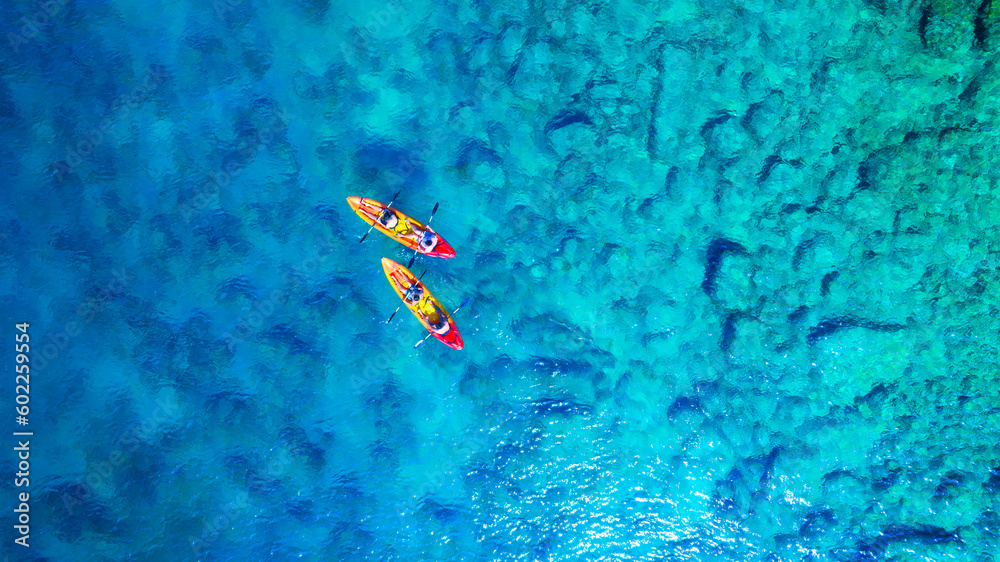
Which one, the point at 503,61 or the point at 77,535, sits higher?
the point at 503,61

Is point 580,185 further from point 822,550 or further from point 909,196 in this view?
point 822,550

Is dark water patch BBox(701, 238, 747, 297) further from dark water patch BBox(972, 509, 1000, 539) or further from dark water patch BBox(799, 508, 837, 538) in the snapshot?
dark water patch BBox(972, 509, 1000, 539)

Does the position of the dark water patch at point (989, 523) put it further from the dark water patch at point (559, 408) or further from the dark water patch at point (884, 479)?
the dark water patch at point (559, 408)

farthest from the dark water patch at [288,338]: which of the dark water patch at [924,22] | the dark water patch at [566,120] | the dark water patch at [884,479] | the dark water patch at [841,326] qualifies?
the dark water patch at [924,22]

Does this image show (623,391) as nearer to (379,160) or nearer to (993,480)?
(379,160)

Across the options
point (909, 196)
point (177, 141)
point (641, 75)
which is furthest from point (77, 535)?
point (909, 196)

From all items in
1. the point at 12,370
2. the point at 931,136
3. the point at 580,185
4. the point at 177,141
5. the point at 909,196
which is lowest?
the point at 909,196

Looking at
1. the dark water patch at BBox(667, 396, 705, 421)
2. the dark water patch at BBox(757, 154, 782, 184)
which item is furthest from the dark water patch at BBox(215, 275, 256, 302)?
the dark water patch at BBox(757, 154, 782, 184)
